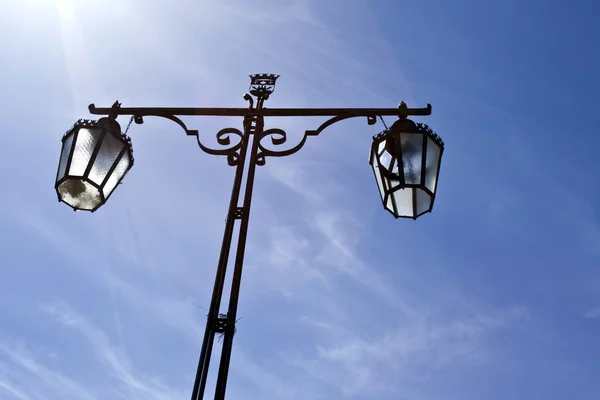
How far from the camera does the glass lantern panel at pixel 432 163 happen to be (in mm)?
5418

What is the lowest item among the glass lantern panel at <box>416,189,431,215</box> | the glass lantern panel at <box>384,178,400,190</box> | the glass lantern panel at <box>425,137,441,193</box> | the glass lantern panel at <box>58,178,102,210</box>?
the glass lantern panel at <box>58,178,102,210</box>

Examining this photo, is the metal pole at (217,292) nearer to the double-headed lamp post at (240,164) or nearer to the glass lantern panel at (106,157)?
the double-headed lamp post at (240,164)

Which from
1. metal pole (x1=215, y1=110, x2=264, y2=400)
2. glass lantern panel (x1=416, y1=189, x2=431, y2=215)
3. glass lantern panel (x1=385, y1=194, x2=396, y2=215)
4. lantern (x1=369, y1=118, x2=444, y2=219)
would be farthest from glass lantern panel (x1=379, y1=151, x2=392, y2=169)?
metal pole (x1=215, y1=110, x2=264, y2=400)

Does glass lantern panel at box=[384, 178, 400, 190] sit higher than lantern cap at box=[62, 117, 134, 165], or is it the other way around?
lantern cap at box=[62, 117, 134, 165]

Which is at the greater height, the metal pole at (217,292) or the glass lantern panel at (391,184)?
the glass lantern panel at (391,184)

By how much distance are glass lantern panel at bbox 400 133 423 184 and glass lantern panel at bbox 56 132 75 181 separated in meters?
2.87

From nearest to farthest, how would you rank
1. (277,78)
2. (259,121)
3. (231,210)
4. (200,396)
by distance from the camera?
1. (200,396)
2. (231,210)
3. (259,121)
4. (277,78)

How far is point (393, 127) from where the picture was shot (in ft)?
18.7

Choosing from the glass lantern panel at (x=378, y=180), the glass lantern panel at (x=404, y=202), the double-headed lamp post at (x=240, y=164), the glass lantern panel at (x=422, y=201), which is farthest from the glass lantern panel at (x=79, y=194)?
the glass lantern panel at (x=422, y=201)

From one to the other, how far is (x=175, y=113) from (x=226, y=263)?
212 cm

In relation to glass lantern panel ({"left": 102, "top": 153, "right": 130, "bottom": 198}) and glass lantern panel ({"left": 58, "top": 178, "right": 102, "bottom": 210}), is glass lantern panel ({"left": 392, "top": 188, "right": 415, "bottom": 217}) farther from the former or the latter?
glass lantern panel ({"left": 58, "top": 178, "right": 102, "bottom": 210})

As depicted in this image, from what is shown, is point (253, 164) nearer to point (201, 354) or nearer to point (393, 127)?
point (393, 127)

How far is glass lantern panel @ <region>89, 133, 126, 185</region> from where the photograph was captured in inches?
211

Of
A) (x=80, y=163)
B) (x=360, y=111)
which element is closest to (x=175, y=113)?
(x=80, y=163)
